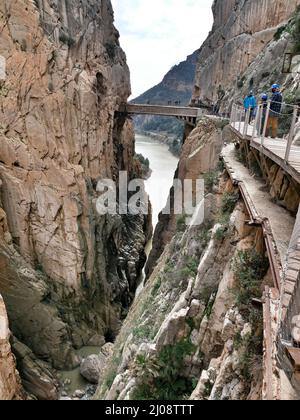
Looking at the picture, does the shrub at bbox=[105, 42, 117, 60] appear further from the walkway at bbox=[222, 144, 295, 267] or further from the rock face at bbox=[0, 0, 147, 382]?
the walkway at bbox=[222, 144, 295, 267]

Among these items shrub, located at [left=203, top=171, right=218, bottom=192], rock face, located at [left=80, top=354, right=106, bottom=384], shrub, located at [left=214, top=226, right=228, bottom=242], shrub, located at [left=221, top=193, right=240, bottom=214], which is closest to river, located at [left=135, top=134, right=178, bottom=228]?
rock face, located at [left=80, top=354, right=106, bottom=384]

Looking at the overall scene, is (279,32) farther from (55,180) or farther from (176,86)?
(176,86)

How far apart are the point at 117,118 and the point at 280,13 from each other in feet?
46.3

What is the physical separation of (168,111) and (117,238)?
37.4 ft

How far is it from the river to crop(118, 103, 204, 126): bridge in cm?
1478

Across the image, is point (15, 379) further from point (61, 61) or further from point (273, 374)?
point (61, 61)

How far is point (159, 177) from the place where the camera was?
174ft

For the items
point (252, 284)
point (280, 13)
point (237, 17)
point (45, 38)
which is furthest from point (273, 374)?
point (237, 17)

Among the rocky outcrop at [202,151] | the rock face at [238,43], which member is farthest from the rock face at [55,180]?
the rock face at [238,43]

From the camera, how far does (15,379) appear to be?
34.7 feet

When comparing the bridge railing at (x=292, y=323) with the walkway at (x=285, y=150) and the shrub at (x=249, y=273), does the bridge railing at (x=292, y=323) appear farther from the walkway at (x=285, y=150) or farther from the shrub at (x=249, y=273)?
the walkway at (x=285, y=150)

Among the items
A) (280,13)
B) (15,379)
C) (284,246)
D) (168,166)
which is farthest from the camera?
(168,166)

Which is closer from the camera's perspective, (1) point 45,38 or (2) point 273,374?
(2) point 273,374

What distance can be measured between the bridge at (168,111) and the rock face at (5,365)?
18554 mm
